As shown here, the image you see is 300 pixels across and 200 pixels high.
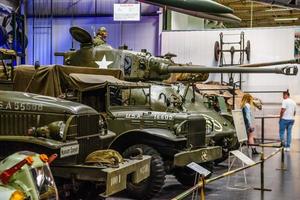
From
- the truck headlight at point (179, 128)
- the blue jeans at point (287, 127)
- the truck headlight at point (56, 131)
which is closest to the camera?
the truck headlight at point (56, 131)

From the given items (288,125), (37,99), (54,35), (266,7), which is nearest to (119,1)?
(54,35)

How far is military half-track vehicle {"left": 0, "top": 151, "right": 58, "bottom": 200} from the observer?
11.4ft

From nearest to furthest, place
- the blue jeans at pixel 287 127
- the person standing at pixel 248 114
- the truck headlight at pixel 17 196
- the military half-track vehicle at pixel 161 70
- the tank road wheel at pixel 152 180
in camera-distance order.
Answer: the truck headlight at pixel 17 196
the tank road wheel at pixel 152 180
the military half-track vehicle at pixel 161 70
the person standing at pixel 248 114
the blue jeans at pixel 287 127

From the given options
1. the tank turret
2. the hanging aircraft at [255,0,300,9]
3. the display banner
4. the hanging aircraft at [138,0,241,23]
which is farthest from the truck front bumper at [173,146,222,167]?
the display banner

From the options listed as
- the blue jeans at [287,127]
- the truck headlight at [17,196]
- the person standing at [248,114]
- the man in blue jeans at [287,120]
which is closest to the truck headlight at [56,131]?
the truck headlight at [17,196]

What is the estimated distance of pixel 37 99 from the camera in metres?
6.03

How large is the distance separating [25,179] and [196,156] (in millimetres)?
4880

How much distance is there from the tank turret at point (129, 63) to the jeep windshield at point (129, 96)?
1698mm

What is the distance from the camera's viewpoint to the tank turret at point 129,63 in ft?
36.3

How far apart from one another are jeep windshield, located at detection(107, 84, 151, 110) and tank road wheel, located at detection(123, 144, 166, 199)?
115 cm

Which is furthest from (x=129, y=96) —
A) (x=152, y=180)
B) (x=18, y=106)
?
(x=18, y=106)

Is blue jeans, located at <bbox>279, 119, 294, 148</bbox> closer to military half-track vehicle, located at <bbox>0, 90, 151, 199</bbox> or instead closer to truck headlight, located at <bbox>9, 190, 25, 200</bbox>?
military half-track vehicle, located at <bbox>0, 90, 151, 199</bbox>

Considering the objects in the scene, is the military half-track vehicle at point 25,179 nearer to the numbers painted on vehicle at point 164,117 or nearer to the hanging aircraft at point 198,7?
the numbers painted on vehicle at point 164,117

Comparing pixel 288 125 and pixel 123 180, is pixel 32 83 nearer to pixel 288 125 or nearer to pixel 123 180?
pixel 123 180
